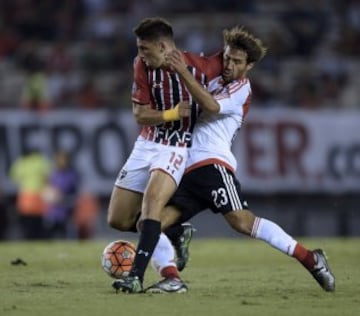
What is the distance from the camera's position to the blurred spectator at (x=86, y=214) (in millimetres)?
22703

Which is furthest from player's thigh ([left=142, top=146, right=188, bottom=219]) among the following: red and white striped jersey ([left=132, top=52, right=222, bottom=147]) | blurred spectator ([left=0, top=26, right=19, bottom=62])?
blurred spectator ([left=0, top=26, right=19, bottom=62])

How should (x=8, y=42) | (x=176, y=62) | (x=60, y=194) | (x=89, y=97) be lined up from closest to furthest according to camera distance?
(x=176, y=62) → (x=60, y=194) → (x=89, y=97) → (x=8, y=42)

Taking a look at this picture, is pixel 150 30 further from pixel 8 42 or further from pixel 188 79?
pixel 8 42

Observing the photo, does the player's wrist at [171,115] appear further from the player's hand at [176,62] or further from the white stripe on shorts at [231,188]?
the white stripe on shorts at [231,188]

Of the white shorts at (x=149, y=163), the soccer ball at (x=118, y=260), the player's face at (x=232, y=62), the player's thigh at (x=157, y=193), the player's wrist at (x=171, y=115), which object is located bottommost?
the soccer ball at (x=118, y=260)

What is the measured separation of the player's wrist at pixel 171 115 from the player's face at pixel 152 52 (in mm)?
389

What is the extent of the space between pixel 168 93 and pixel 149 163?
1.95ft

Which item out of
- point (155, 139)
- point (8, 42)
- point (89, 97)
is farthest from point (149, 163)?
point (8, 42)

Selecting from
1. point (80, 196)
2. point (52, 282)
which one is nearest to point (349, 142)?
point (80, 196)

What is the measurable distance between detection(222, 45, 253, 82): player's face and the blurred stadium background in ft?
41.0

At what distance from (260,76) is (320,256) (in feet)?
45.9

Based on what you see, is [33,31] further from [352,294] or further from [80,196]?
[352,294]

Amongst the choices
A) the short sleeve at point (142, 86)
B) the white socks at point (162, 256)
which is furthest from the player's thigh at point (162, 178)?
the short sleeve at point (142, 86)

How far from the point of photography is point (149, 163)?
404 inches
